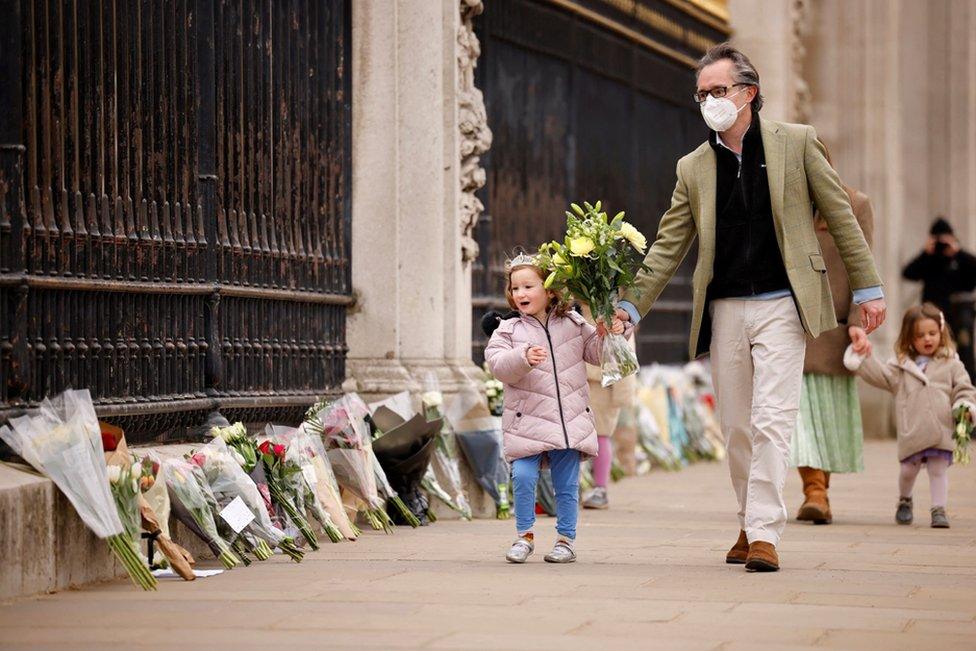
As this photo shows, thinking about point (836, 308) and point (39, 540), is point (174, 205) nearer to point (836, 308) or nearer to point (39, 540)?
point (39, 540)

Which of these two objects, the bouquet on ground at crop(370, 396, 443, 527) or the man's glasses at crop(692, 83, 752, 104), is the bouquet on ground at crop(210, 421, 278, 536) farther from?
the man's glasses at crop(692, 83, 752, 104)

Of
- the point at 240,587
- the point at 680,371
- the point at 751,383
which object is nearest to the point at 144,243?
the point at 240,587

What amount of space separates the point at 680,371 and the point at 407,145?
6.23 metres

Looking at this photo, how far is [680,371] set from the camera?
16.7 metres

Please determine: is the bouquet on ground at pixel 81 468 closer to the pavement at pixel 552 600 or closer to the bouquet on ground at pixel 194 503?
the pavement at pixel 552 600

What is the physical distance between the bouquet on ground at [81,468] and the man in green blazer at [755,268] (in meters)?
2.17

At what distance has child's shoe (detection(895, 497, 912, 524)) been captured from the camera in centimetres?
1036

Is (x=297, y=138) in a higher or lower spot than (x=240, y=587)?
higher

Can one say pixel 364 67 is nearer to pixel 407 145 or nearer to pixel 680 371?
pixel 407 145

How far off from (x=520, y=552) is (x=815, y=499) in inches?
108

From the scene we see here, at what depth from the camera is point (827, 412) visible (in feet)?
34.7

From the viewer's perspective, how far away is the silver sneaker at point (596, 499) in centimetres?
1151

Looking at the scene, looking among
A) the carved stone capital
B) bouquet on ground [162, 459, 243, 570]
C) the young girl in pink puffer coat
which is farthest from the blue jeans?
the carved stone capital

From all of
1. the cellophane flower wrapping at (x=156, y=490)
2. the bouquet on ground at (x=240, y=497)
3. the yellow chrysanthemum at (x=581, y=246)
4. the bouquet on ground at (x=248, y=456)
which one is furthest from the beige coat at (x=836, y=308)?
the cellophane flower wrapping at (x=156, y=490)
